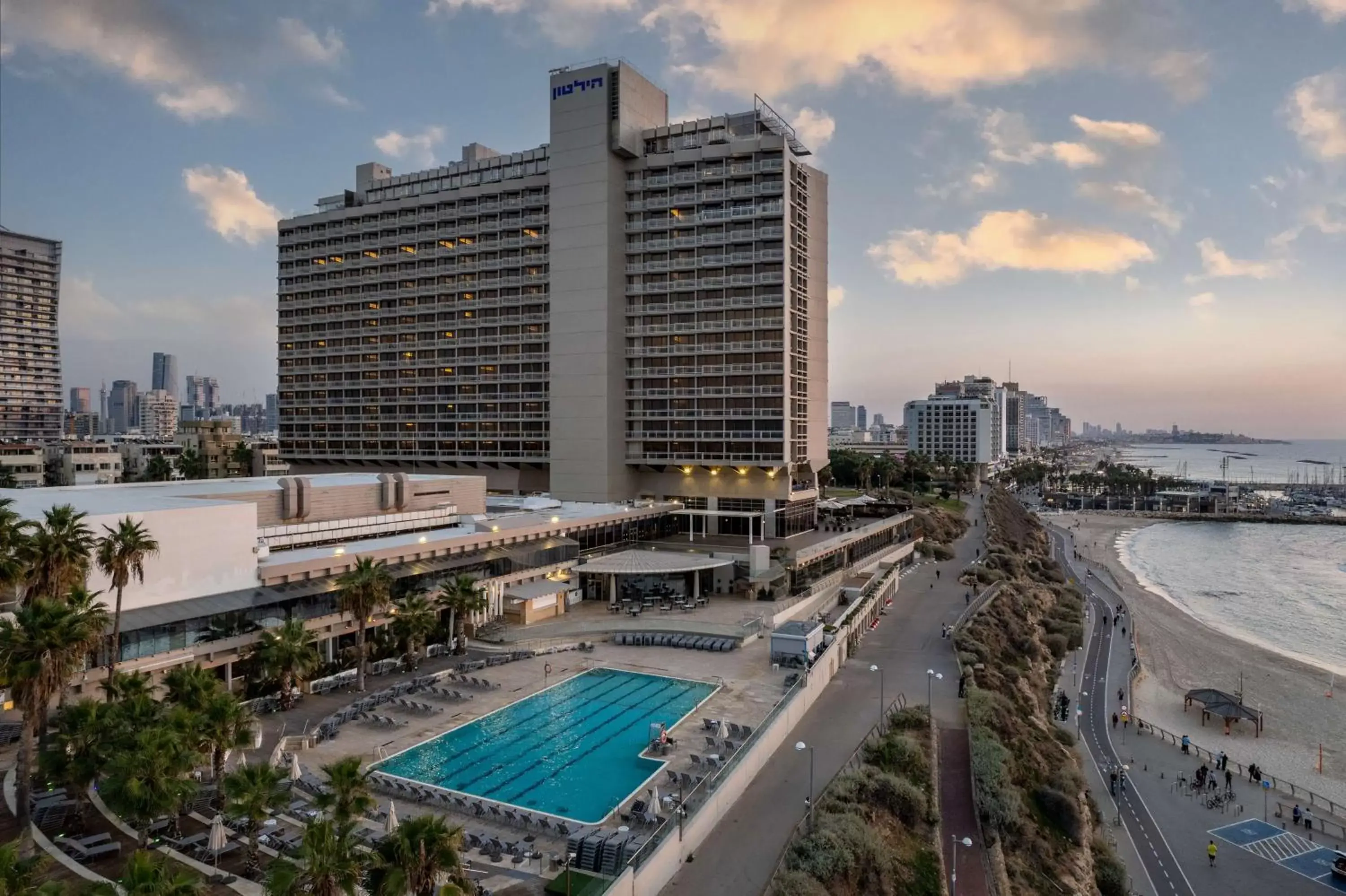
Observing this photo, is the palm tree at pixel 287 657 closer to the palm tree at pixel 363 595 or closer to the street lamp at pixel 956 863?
the palm tree at pixel 363 595

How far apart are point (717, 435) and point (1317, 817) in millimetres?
55238

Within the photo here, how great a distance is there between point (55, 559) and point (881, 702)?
36949mm

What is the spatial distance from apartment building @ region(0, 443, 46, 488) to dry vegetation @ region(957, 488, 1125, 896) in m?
135

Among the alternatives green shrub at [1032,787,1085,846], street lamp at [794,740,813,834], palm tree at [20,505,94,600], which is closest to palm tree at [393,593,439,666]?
palm tree at [20,505,94,600]

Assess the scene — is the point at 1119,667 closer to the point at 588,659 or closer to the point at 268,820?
the point at 588,659

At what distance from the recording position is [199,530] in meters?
41.3

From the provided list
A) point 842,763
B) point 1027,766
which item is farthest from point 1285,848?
point 842,763

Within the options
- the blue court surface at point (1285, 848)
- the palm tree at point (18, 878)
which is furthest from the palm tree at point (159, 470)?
the blue court surface at point (1285, 848)

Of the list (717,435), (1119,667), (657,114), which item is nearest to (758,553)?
(717,435)

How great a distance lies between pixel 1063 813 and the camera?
123ft

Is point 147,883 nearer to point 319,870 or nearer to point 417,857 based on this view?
point 319,870

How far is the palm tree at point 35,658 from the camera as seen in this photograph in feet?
77.7

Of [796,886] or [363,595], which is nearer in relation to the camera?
[796,886]

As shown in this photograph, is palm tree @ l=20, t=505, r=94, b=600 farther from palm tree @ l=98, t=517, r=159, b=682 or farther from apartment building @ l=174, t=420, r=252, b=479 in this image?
apartment building @ l=174, t=420, r=252, b=479
